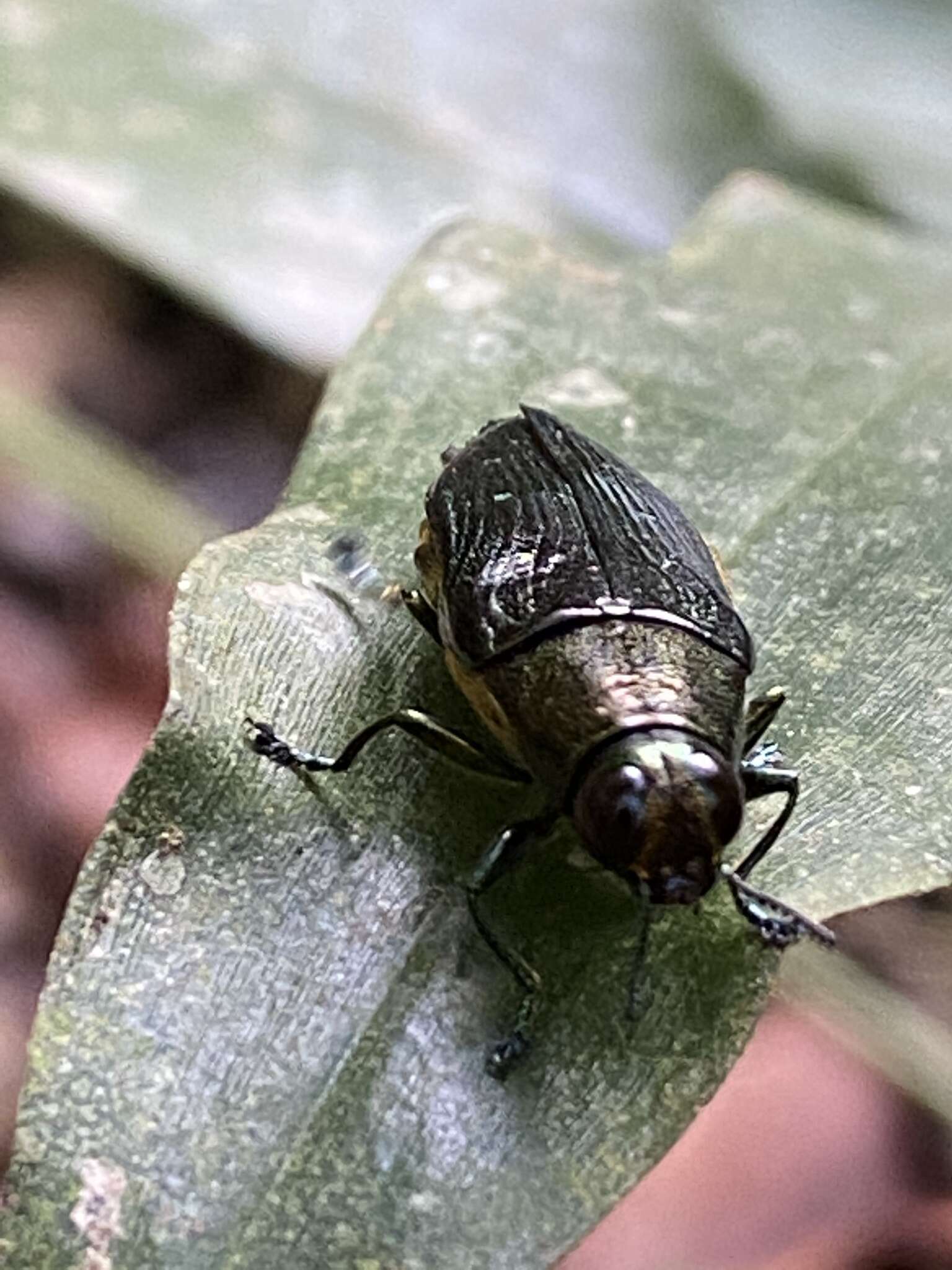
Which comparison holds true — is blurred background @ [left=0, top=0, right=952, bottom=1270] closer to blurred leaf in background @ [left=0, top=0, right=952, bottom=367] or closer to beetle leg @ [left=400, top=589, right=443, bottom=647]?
blurred leaf in background @ [left=0, top=0, right=952, bottom=367]

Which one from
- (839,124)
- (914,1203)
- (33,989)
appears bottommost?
(33,989)

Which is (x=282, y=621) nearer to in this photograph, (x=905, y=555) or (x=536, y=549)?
(x=536, y=549)

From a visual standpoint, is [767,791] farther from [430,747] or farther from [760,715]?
[430,747]

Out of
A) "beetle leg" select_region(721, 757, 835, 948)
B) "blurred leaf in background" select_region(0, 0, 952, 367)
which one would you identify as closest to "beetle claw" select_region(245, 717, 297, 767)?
"beetle leg" select_region(721, 757, 835, 948)

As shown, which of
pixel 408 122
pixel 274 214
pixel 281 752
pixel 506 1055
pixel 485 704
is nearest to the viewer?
pixel 506 1055

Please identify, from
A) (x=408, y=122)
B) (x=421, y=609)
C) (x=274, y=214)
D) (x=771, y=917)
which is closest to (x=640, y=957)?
(x=771, y=917)

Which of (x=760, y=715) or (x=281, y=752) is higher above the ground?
(x=760, y=715)

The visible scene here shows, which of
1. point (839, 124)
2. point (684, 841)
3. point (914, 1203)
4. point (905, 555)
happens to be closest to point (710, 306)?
point (905, 555)
